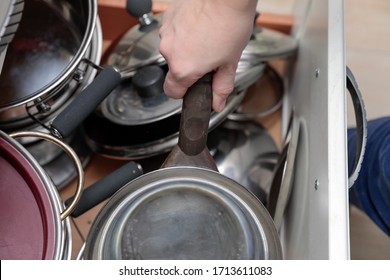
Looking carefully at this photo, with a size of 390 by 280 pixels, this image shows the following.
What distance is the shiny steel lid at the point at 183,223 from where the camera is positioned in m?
0.48

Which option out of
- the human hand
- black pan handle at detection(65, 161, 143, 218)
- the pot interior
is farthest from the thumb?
the pot interior

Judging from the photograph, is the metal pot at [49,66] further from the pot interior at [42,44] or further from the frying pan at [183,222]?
the frying pan at [183,222]

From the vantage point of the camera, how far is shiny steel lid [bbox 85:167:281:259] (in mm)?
483

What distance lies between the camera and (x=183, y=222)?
493 mm

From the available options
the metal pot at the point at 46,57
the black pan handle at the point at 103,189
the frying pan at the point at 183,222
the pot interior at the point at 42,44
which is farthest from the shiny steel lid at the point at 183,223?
the pot interior at the point at 42,44

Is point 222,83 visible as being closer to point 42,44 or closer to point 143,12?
point 143,12

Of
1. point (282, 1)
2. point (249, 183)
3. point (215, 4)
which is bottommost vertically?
point (249, 183)

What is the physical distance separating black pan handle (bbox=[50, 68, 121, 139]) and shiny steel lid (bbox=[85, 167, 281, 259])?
13cm

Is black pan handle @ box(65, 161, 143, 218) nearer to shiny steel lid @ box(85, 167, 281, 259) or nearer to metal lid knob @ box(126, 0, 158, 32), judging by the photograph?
shiny steel lid @ box(85, 167, 281, 259)
